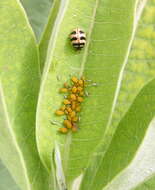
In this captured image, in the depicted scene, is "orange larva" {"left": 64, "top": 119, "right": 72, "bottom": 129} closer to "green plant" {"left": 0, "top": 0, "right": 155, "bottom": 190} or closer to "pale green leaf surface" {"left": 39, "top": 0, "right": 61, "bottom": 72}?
"green plant" {"left": 0, "top": 0, "right": 155, "bottom": 190}

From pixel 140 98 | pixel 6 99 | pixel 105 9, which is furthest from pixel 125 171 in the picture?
pixel 105 9

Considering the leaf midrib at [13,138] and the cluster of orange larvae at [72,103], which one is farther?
the cluster of orange larvae at [72,103]

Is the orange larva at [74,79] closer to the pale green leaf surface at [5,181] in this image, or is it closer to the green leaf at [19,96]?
→ the green leaf at [19,96]

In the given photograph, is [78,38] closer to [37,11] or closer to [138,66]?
[138,66]

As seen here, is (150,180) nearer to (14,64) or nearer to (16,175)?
(16,175)

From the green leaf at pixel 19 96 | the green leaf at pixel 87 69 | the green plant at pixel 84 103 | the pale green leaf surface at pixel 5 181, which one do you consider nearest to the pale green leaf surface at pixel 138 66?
the green plant at pixel 84 103

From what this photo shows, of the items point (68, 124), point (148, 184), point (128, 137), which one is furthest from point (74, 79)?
point (148, 184)
